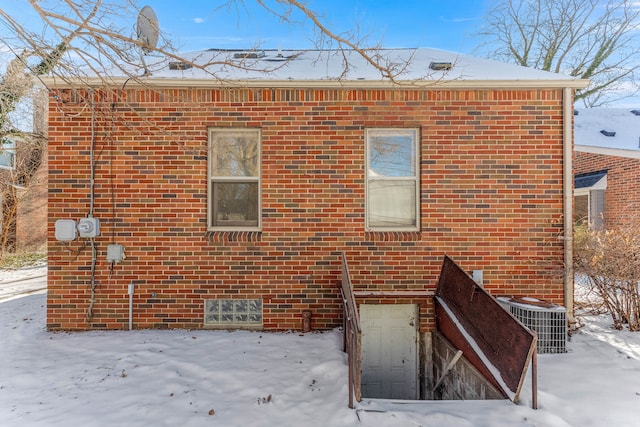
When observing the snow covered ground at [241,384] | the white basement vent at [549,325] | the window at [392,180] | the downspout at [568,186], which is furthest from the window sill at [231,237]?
the downspout at [568,186]

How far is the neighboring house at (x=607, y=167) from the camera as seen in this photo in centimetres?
906

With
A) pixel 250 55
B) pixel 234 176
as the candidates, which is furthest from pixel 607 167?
pixel 234 176

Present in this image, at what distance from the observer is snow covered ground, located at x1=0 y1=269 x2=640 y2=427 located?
267cm

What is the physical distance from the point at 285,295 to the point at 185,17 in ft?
13.1

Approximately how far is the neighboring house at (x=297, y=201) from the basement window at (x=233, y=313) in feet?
0.06

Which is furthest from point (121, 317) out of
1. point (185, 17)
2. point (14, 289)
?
point (14, 289)

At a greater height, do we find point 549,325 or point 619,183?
point 619,183

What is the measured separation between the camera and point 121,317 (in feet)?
14.6

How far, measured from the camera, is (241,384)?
126 inches

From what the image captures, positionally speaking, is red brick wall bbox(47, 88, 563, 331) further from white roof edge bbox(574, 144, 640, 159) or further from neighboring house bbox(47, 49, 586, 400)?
white roof edge bbox(574, 144, 640, 159)

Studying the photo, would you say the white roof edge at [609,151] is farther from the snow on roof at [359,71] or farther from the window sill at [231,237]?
the window sill at [231,237]

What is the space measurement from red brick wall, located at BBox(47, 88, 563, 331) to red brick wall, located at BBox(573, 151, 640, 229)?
661 cm

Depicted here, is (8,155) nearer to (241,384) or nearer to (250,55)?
(250,55)

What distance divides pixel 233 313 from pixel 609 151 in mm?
11464
